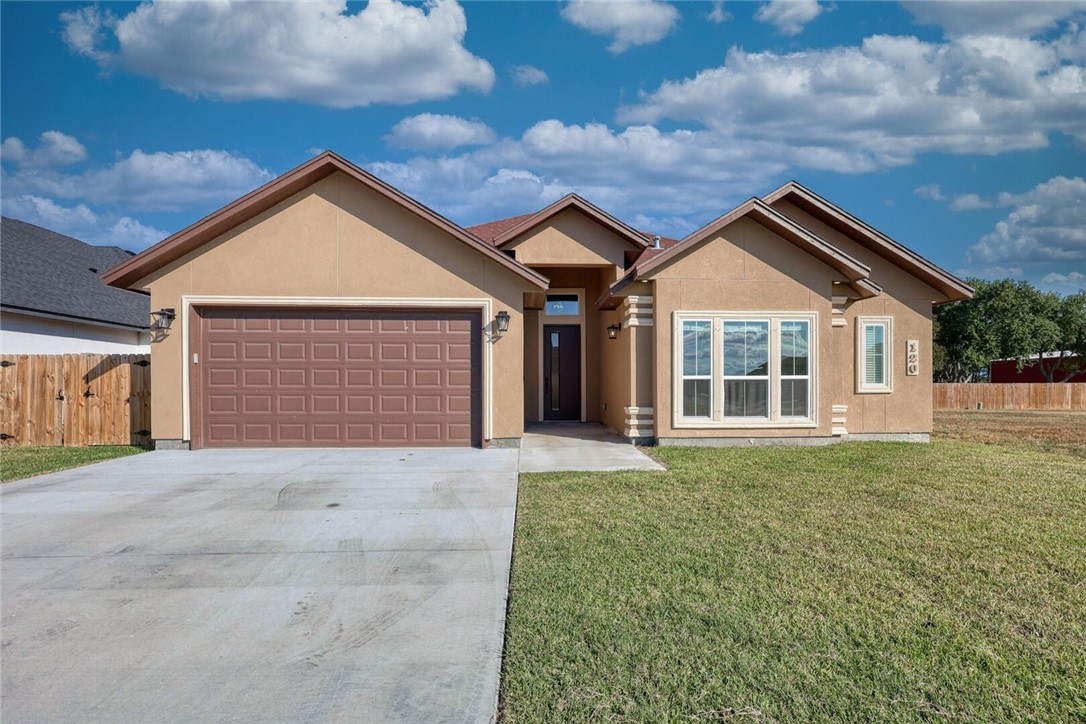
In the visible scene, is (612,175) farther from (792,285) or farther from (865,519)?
(865,519)

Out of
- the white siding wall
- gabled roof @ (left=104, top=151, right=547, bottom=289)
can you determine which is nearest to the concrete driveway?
gabled roof @ (left=104, top=151, right=547, bottom=289)

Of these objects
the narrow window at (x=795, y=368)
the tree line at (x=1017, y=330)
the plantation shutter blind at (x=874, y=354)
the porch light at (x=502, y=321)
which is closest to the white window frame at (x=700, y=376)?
the narrow window at (x=795, y=368)

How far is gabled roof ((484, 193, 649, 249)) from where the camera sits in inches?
507

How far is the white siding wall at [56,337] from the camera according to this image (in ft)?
47.6

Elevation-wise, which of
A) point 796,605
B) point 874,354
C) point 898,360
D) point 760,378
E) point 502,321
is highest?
point 502,321

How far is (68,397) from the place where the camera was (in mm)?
11828

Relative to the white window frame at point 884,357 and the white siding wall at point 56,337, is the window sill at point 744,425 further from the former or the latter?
the white siding wall at point 56,337

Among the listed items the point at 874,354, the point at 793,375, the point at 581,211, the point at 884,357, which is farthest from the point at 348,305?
the point at 884,357

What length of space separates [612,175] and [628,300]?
18150mm

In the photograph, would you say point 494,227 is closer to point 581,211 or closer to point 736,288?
point 581,211

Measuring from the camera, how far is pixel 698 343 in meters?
10.8

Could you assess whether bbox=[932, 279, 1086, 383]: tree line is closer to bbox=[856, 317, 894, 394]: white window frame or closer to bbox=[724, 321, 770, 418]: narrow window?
bbox=[856, 317, 894, 394]: white window frame

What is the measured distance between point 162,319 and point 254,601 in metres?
8.24

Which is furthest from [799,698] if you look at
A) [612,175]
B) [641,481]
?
[612,175]
